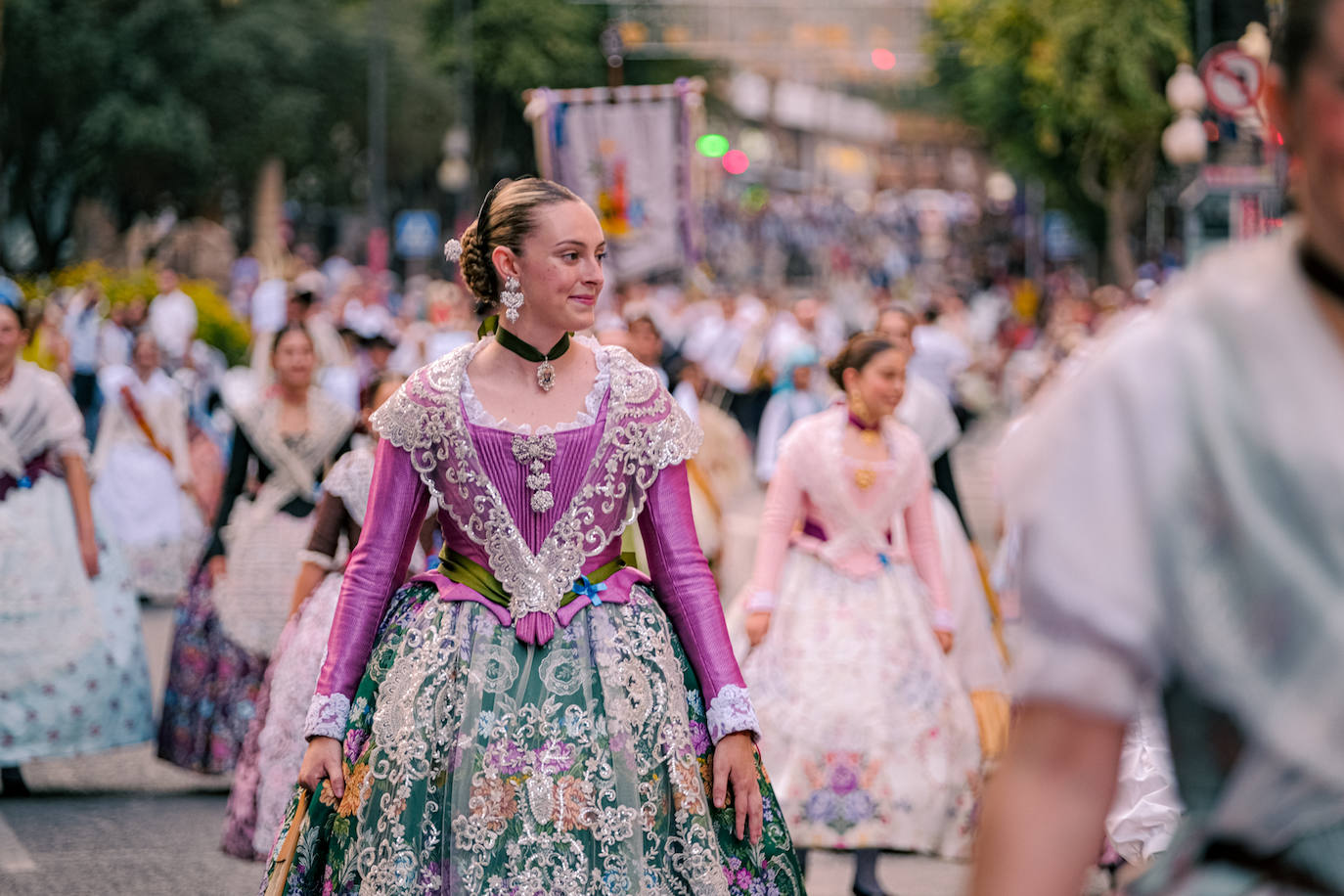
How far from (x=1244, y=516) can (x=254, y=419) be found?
649cm

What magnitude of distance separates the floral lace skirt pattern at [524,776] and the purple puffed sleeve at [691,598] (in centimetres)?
6

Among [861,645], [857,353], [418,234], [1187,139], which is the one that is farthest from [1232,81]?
[418,234]

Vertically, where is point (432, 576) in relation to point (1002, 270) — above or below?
above

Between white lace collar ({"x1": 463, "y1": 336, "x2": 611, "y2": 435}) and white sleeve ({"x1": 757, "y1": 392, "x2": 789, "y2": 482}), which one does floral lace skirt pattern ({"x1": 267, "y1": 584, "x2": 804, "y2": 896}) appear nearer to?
white lace collar ({"x1": 463, "y1": 336, "x2": 611, "y2": 435})

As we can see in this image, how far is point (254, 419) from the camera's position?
793 cm

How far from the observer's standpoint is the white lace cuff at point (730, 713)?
3.99 meters

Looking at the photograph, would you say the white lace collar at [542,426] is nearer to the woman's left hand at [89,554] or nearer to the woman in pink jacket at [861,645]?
the woman in pink jacket at [861,645]

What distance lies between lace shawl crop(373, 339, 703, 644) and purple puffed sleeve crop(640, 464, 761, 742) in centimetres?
5

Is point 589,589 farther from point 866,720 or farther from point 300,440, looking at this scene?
point 300,440

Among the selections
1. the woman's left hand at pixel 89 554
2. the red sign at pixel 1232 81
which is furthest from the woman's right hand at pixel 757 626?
the red sign at pixel 1232 81

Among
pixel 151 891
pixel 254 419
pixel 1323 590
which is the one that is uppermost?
pixel 1323 590

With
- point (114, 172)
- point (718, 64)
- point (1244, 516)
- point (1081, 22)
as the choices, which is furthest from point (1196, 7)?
point (718, 64)

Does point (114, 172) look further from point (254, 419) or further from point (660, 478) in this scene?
point (660, 478)

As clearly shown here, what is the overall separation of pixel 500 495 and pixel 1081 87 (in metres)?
24.8
